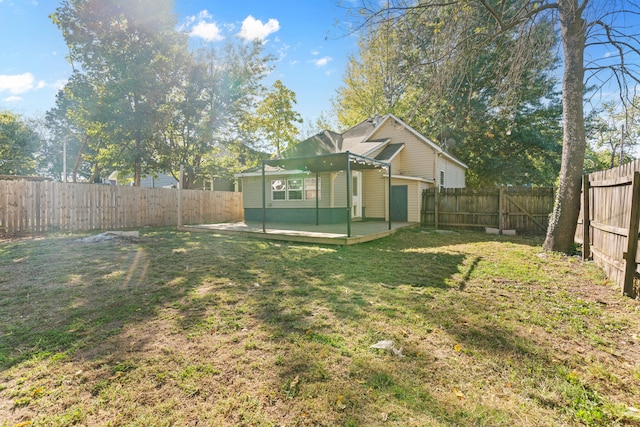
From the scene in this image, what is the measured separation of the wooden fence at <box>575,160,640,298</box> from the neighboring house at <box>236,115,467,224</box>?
24.8 ft

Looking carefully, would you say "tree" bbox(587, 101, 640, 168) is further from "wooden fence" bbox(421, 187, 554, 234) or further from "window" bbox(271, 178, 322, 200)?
"window" bbox(271, 178, 322, 200)

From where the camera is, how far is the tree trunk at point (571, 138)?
6660 millimetres

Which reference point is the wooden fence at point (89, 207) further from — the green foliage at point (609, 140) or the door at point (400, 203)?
the green foliage at point (609, 140)

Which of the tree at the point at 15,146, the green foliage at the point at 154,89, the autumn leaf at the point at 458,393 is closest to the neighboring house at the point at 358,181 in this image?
the green foliage at the point at 154,89

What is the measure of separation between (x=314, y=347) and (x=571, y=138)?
796 centimetres

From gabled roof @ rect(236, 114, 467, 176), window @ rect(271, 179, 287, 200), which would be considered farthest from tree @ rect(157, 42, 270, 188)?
window @ rect(271, 179, 287, 200)

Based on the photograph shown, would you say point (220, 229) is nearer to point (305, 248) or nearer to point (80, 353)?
point (305, 248)

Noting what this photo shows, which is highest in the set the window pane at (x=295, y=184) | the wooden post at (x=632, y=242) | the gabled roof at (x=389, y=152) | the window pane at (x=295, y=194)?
the gabled roof at (x=389, y=152)

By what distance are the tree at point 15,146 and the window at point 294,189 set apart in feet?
88.6

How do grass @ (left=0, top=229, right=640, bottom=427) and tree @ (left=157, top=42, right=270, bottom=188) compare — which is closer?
grass @ (left=0, top=229, right=640, bottom=427)

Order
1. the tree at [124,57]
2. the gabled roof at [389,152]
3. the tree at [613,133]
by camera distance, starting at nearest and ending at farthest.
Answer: the tree at [613,133], the tree at [124,57], the gabled roof at [389,152]

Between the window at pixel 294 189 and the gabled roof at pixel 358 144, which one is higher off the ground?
the gabled roof at pixel 358 144

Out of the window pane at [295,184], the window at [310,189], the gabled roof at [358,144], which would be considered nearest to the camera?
the gabled roof at [358,144]

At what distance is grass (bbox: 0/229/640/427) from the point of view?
1.98 metres
